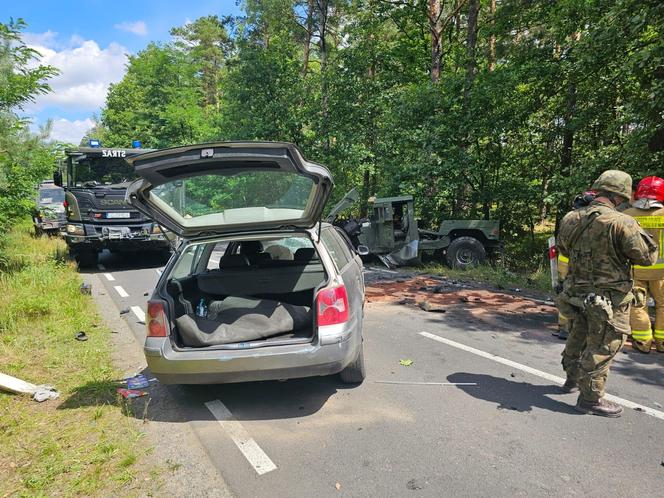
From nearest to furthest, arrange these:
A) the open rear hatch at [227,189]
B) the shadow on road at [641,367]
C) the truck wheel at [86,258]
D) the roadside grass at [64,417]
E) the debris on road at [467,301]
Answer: the roadside grass at [64,417], the open rear hatch at [227,189], the shadow on road at [641,367], the debris on road at [467,301], the truck wheel at [86,258]

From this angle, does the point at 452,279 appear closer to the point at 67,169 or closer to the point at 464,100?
the point at 464,100

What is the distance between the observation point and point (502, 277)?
9117 millimetres

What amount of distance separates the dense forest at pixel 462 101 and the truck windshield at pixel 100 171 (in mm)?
7100

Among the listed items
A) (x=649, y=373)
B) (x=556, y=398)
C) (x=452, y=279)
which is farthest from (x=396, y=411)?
(x=452, y=279)

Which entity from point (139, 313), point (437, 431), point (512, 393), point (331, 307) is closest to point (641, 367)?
point (512, 393)

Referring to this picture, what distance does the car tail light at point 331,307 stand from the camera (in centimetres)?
329

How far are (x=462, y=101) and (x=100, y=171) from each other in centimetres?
1034

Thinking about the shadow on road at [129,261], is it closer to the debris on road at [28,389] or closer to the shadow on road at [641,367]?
the debris on road at [28,389]

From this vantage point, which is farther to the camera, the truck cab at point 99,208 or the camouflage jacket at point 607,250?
the truck cab at point 99,208

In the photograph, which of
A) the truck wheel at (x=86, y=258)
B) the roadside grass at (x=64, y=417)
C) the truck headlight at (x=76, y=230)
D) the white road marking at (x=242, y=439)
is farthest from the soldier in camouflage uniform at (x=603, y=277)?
the truck wheel at (x=86, y=258)

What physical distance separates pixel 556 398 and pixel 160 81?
84.9ft

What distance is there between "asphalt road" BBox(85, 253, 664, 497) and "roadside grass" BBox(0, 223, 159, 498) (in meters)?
0.45

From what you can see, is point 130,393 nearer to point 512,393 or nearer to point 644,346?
point 512,393

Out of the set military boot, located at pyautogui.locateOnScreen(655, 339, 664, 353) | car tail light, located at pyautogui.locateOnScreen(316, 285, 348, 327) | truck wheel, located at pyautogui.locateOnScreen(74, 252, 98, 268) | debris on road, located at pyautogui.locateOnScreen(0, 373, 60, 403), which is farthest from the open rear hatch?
truck wheel, located at pyautogui.locateOnScreen(74, 252, 98, 268)
